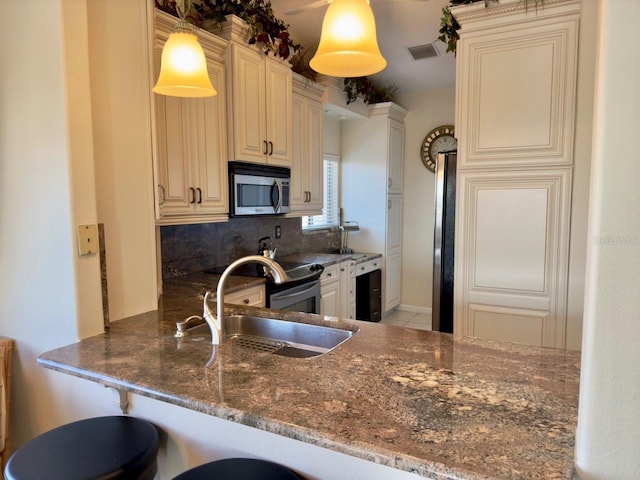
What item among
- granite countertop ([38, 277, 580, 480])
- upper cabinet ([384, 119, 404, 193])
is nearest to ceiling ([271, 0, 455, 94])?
upper cabinet ([384, 119, 404, 193])

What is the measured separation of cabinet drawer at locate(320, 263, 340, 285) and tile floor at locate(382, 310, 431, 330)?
1297 mm

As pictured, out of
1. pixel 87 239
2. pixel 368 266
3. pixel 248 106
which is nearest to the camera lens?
pixel 87 239

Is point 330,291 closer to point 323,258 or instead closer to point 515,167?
point 323,258

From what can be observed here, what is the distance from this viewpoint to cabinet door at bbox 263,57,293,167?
10.8ft

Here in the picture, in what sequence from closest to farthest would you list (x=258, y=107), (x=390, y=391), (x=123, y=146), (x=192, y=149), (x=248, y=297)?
(x=390, y=391)
(x=123, y=146)
(x=192, y=149)
(x=248, y=297)
(x=258, y=107)

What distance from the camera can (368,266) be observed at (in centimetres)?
471

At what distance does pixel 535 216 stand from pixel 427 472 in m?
2.00

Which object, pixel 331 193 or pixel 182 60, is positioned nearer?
pixel 182 60

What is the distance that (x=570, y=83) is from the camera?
2297mm

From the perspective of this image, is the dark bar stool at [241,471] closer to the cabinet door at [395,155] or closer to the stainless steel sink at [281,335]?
the stainless steel sink at [281,335]

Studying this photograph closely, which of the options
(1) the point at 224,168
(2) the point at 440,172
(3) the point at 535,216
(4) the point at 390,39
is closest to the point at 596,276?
(3) the point at 535,216

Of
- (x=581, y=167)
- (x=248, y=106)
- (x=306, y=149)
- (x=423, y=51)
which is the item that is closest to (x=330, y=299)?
(x=306, y=149)

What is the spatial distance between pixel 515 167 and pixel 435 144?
2.77 metres

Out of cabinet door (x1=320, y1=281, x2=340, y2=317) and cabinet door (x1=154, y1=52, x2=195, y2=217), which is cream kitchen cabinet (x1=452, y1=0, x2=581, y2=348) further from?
cabinet door (x1=154, y1=52, x2=195, y2=217)
